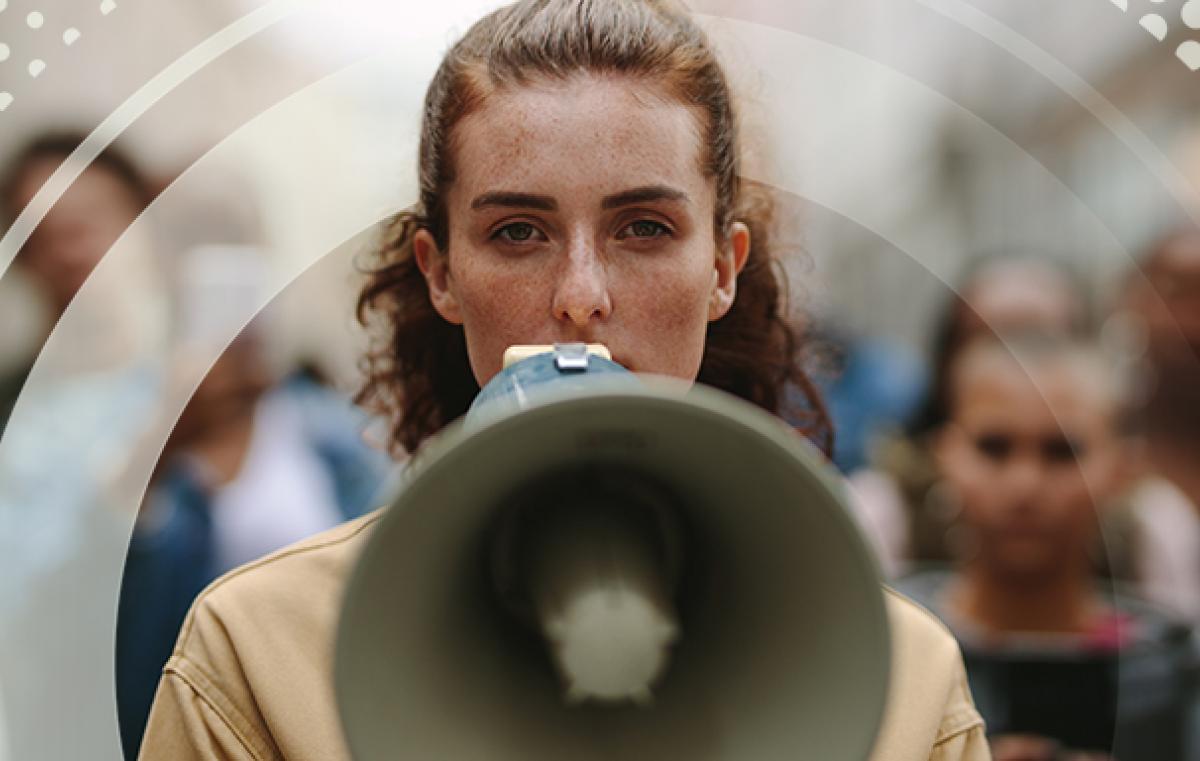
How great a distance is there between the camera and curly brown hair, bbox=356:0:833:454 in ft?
6.62

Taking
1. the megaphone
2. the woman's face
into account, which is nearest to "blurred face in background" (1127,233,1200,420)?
the woman's face

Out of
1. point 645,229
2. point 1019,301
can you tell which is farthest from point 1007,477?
point 645,229

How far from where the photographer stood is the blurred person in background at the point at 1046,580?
329cm

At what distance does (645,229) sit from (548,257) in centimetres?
15

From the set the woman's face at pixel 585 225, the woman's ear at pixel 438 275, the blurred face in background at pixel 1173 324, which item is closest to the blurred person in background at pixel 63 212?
the woman's ear at pixel 438 275

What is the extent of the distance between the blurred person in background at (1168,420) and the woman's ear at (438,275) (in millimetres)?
2293

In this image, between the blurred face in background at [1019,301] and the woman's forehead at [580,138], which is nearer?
the woman's forehead at [580,138]

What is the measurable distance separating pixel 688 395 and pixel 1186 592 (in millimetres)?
2854

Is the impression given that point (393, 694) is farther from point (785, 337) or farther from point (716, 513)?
point (785, 337)

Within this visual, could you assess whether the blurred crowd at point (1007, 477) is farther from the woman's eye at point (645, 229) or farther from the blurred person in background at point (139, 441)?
the woman's eye at point (645, 229)

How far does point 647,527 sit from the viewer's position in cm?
169

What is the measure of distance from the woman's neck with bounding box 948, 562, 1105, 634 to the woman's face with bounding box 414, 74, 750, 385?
6.16ft

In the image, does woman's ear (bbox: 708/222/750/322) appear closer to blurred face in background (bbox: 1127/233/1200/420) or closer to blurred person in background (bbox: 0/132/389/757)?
blurred person in background (bbox: 0/132/389/757)

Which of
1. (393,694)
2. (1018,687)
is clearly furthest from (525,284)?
(1018,687)
